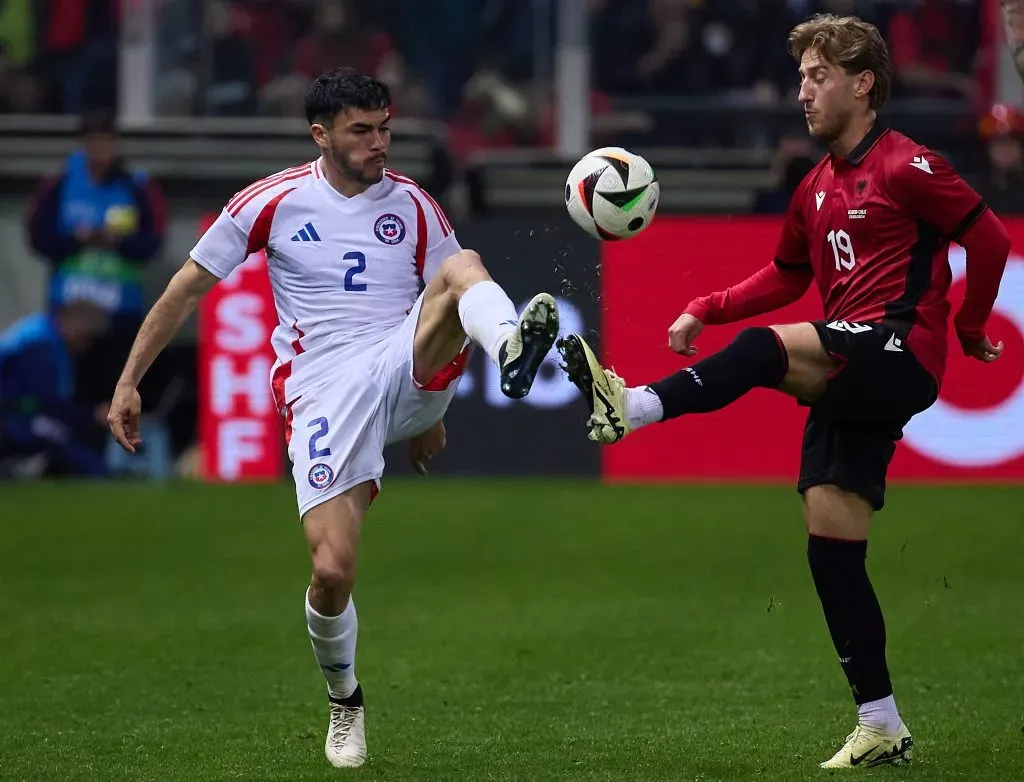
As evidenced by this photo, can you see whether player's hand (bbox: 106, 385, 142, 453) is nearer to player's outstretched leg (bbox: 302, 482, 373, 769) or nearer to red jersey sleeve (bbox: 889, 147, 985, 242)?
player's outstretched leg (bbox: 302, 482, 373, 769)

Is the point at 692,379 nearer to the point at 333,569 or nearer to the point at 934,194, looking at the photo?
the point at 934,194

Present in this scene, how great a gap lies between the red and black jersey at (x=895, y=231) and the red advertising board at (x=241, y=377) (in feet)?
27.2

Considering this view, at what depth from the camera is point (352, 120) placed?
602 cm

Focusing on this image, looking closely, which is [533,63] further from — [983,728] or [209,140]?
[983,728]

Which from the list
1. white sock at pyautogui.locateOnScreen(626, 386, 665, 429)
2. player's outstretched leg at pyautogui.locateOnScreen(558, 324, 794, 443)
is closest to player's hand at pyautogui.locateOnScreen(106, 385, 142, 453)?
player's outstretched leg at pyautogui.locateOnScreen(558, 324, 794, 443)

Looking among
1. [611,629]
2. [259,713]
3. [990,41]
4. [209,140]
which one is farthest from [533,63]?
[259,713]

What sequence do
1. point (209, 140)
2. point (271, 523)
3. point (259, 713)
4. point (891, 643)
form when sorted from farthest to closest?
point (209, 140) < point (271, 523) < point (891, 643) < point (259, 713)

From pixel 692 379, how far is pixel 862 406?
55 centimetres

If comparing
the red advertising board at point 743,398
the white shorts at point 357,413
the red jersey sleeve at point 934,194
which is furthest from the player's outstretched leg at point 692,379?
the red advertising board at point 743,398

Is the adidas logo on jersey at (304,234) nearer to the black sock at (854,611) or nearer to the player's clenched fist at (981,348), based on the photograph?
the black sock at (854,611)

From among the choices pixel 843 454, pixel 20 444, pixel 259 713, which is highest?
pixel 843 454

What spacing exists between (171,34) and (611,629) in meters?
9.82

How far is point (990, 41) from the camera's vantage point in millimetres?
16641

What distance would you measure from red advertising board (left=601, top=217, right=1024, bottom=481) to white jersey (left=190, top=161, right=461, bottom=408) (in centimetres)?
687
